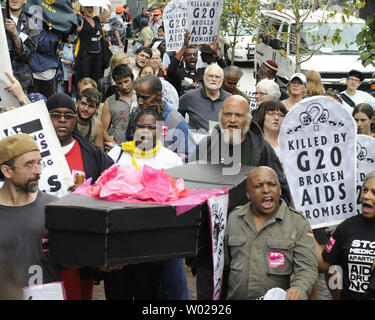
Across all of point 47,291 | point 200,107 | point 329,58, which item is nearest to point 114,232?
point 47,291

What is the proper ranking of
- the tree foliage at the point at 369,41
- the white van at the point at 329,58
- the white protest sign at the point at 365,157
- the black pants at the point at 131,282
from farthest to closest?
the white van at the point at 329,58
the tree foliage at the point at 369,41
the white protest sign at the point at 365,157
the black pants at the point at 131,282

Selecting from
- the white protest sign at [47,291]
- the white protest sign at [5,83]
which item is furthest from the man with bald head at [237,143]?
the white protest sign at [5,83]

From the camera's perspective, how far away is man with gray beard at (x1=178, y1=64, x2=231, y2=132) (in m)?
9.02

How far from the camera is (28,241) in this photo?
190 inches

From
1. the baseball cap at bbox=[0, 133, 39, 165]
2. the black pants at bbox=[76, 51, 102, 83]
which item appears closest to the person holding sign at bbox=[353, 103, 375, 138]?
the baseball cap at bbox=[0, 133, 39, 165]

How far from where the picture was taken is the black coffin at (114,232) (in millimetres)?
4234

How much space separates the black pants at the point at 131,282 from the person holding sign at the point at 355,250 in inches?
48.3

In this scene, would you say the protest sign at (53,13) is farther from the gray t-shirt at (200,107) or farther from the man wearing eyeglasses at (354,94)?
the man wearing eyeglasses at (354,94)

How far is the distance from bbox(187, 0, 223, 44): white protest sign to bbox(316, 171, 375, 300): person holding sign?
6.80m

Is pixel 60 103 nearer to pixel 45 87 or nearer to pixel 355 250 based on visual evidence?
pixel 355 250

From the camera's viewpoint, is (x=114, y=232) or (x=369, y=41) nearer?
(x=114, y=232)

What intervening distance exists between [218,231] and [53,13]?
5.68 metres
